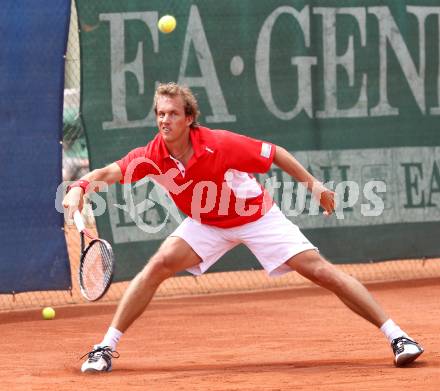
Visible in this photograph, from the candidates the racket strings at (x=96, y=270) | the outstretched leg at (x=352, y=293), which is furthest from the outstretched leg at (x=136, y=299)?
the outstretched leg at (x=352, y=293)

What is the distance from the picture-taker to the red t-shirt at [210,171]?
5.66 metres

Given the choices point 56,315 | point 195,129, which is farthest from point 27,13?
point 195,129

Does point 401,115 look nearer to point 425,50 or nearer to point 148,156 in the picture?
→ point 425,50

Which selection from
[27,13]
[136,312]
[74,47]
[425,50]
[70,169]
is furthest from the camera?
[70,169]

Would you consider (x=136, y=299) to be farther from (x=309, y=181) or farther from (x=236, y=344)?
(x=236, y=344)

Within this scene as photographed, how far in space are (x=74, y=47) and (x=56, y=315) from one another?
7.65ft

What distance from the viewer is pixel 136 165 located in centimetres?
567

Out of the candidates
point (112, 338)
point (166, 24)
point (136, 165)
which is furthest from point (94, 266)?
point (166, 24)

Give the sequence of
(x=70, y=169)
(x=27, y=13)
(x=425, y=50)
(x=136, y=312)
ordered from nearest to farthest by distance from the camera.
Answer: (x=136, y=312)
(x=27, y=13)
(x=425, y=50)
(x=70, y=169)

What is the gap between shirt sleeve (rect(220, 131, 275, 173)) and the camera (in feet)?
18.6

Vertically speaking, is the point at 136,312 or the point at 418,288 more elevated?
the point at 136,312

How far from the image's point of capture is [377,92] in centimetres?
977

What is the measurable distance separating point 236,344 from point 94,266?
160 cm

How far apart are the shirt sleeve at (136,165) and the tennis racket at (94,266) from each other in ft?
1.24
